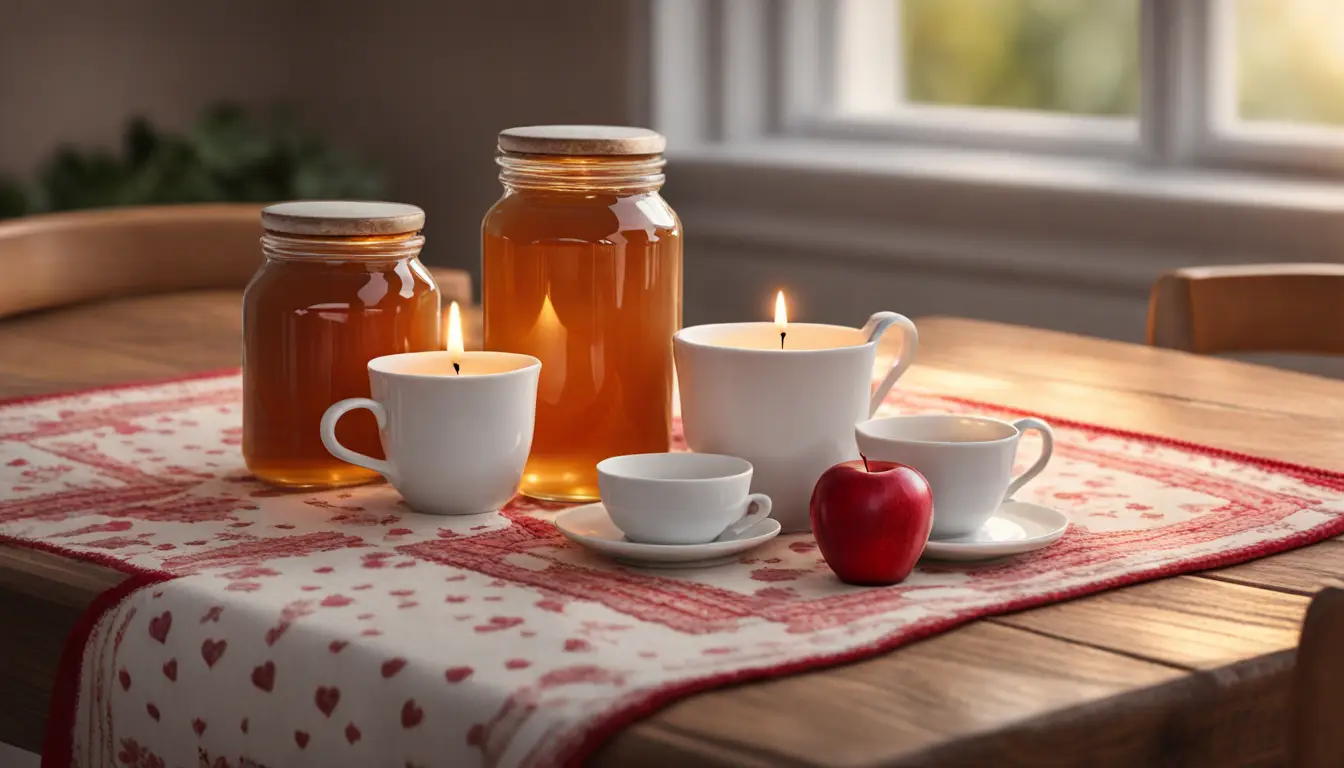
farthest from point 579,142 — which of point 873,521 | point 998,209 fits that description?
point 998,209

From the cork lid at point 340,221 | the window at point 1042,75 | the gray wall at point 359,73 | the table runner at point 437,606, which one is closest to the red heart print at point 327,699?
the table runner at point 437,606

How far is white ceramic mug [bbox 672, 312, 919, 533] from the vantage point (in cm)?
90

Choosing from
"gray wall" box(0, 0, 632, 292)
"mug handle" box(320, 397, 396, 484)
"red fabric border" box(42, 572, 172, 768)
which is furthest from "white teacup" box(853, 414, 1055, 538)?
"gray wall" box(0, 0, 632, 292)

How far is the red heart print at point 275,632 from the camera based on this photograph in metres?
0.75

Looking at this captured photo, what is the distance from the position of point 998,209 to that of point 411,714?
1.91m

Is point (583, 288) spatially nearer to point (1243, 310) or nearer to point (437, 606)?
point (437, 606)

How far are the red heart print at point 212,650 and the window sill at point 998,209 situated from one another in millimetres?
1724

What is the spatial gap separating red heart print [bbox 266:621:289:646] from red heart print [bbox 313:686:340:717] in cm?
4

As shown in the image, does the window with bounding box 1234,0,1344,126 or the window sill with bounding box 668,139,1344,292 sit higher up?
the window with bounding box 1234,0,1344,126

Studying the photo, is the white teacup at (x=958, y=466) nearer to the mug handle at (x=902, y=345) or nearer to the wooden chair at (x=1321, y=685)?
the mug handle at (x=902, y=345)

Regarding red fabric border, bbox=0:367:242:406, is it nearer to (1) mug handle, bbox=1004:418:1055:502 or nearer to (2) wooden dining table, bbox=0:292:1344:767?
(2) wooden dining table, bbox=0:292:1344:767

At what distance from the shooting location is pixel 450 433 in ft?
2.98

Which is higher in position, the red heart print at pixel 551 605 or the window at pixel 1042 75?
the window at pixel 1042 75

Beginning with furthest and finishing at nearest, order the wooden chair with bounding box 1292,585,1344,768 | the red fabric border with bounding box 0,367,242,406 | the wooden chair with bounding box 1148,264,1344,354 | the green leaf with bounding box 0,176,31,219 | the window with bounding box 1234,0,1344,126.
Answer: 1. the green leaf with bounding box 0,176,31,219
2. the window with bounding box 1234,0,1344,126
3. the wooden chair with bounding box 1148,264,1344,354
4. the red fabric border with bounding box 0,367,242,406
5. the wooden chair with bounding box 1292,585,1344,768
